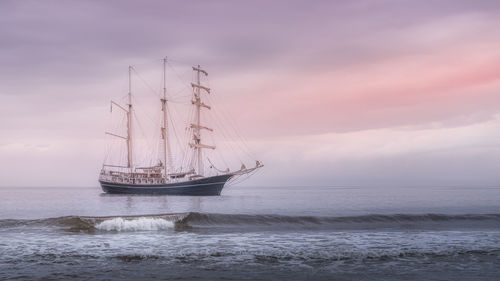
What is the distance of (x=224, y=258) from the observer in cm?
1504

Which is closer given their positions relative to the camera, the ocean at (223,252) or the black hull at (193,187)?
the ocean at (223,252)

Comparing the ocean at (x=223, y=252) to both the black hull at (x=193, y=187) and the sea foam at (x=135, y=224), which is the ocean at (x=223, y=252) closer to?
the sea foam at (x=135, y=224)

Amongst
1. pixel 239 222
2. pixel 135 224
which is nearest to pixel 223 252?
pixel 135 224

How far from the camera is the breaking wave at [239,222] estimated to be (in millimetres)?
25781

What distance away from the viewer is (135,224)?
25.9 metres

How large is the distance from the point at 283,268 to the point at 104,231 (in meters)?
14.7

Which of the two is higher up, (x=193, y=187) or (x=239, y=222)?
(x=193, y=187)

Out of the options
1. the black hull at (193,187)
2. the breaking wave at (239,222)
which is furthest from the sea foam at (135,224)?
the black hull at (193,187)

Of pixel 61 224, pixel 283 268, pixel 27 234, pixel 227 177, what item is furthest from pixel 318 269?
pixel 227 177

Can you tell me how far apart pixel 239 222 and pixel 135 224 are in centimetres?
748

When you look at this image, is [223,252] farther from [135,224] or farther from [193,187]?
[193,187]

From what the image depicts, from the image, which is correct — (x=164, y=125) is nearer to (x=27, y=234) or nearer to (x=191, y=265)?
(x=27, y=234)

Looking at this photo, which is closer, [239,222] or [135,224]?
[135,224]

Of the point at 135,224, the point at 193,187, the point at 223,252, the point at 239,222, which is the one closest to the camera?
the point at 223,252
